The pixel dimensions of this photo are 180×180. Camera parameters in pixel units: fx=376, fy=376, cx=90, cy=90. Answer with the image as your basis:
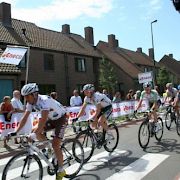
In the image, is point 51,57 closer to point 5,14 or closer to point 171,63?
point 5,14

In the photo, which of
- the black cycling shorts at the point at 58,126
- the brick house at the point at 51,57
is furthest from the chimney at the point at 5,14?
the black cycling shorts at the point at 58,126

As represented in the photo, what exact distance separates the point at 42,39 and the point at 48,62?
271cm

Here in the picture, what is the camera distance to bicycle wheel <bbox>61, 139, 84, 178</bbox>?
7.50 meters

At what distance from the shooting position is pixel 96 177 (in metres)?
7.65

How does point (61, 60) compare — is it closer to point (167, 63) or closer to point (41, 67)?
point (41, 67)

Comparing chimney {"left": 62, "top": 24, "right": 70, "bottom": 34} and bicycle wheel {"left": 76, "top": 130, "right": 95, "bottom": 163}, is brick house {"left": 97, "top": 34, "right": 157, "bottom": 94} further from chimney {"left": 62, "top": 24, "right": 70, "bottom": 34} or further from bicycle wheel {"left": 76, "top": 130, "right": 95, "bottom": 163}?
bicycle wheel {"left": 76, "top": 130, "right": 95, "bottom": 163}

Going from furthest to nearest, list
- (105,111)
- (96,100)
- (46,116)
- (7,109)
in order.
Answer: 1. (7,109)
2. (105,111)
3. (96,100)
4. (46,116)

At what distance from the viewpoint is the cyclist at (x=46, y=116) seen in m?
6.50

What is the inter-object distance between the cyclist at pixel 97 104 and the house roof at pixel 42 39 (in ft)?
68.1

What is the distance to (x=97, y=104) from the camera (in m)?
9.48

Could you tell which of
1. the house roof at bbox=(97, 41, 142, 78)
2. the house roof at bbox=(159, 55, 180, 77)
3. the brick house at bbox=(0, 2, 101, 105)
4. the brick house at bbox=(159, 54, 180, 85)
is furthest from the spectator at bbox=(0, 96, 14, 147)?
the house roof at bbox=(159, 55, 180, 77)

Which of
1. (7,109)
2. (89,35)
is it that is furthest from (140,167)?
(89,35)

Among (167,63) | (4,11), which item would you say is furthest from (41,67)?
(167,63)

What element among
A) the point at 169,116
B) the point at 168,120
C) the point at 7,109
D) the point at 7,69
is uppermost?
the point at 7,69
